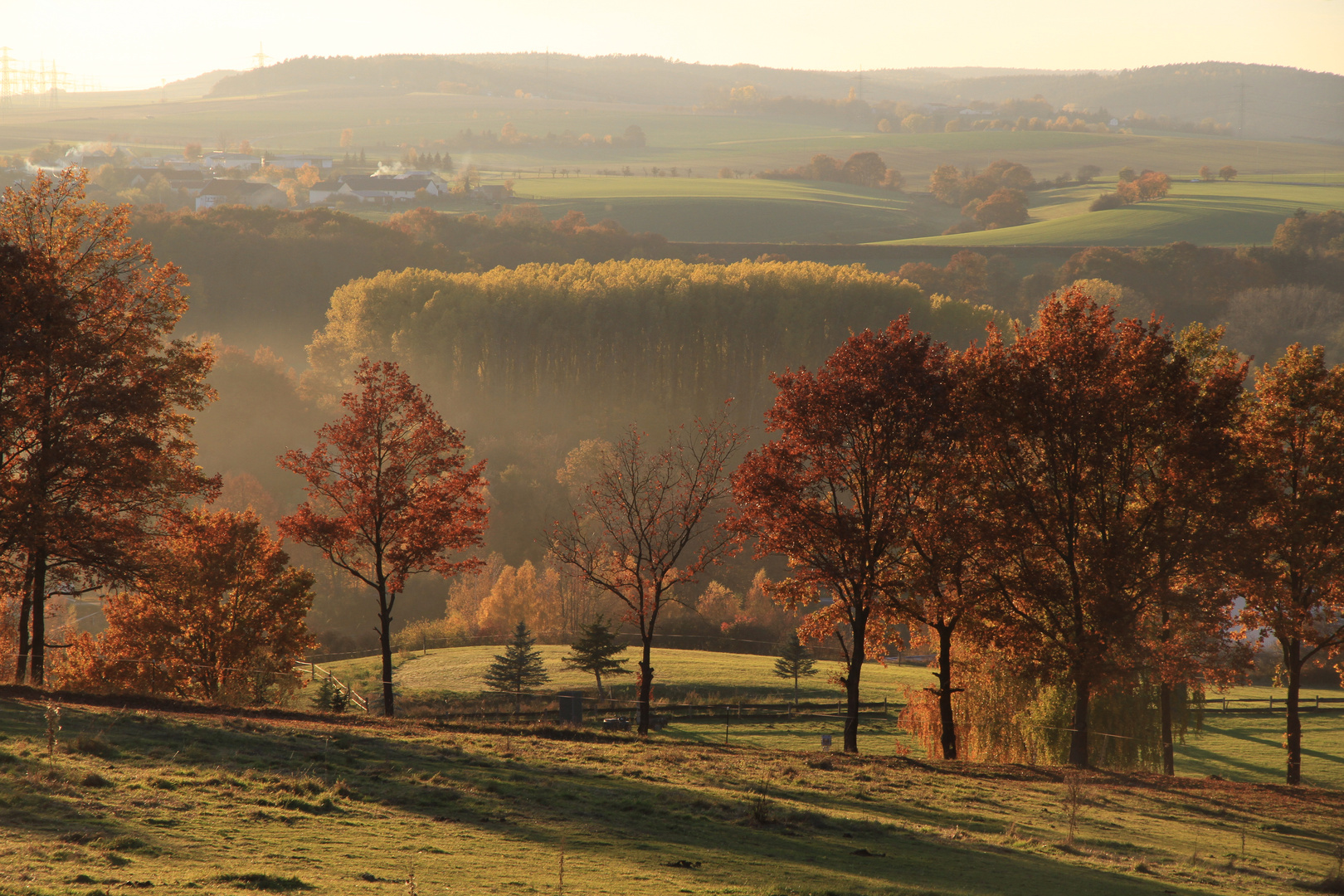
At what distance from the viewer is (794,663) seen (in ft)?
181

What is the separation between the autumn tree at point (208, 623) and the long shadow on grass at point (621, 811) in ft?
55.9

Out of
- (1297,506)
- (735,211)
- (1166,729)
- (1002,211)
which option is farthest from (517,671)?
(1002,211)

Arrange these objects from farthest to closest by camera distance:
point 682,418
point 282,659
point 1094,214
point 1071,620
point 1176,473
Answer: point 1094,214
point 682,418
point 282,659
point 1071,620
point 1176,473

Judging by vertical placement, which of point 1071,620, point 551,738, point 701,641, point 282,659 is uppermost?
point 1071,620

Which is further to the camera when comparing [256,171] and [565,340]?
[256,171]

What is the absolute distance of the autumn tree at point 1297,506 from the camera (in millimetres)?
29469

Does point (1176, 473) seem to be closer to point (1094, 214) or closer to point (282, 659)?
point (282, 659)

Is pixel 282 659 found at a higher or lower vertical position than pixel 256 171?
lower

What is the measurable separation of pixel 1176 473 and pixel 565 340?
73.1m

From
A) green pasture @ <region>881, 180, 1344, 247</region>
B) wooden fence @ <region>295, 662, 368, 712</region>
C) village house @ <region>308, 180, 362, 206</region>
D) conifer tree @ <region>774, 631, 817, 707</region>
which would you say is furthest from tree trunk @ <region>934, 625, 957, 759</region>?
village house @ <region>308, 180, 362, 206</region>

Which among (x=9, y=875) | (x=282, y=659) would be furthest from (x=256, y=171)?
(x=9, y=875)

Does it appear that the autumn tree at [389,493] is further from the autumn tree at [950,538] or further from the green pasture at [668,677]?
the green pasture at [668,677]

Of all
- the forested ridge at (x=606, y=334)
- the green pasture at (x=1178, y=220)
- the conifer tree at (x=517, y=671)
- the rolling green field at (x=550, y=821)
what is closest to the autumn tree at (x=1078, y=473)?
the rolling green field at (x=550, y=821)

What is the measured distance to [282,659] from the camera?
131 ft
